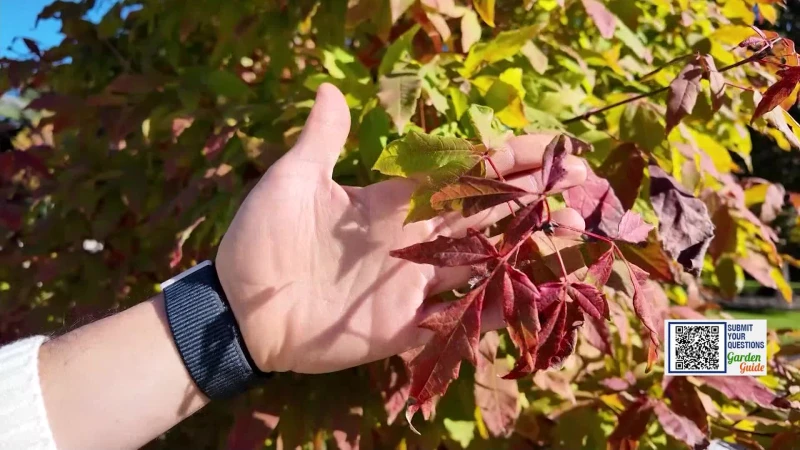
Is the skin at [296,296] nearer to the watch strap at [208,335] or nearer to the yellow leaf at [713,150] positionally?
the watch strap at [208,335]

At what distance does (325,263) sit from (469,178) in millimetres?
332

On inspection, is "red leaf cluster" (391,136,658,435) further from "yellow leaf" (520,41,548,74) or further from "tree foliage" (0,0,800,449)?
"yellow leaf" (520,41,548,74)

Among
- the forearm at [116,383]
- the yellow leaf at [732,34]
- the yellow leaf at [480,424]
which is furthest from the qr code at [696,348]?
the forearm at [116,383]

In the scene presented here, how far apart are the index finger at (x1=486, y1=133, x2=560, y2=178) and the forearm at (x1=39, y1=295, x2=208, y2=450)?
56 centimetres

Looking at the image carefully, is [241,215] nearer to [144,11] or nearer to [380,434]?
[380,434]

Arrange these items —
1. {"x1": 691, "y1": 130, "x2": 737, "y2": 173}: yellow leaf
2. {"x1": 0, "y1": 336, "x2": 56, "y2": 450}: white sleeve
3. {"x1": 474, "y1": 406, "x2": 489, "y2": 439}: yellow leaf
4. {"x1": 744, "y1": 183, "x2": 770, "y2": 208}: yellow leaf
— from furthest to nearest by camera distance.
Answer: {"x1": 744, "y1": 183, "x2": 770, "y2": 208}: yellow leaf
{"x1": 691, "y1": 130, "x2": 737, "y2": 173}: yellow leaf
{"x1": 474, "y1": 406, "x2": 489, "y2": 439}: yellow leaf
{"x1": 0, "y1": 336, "x2": 56, "y2": 450}: white sleeve

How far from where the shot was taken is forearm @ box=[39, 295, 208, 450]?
0.88 meters

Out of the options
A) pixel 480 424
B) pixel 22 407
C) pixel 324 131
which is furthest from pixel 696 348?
pixel 22 407

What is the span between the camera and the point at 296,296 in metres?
0.95

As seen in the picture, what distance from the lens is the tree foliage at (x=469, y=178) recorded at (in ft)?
2.50

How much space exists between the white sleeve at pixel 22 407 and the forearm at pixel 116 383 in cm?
2

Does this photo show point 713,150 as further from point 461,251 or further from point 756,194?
point 461,251

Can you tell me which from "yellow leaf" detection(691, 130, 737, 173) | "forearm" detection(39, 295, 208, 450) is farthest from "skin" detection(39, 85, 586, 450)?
"yellow leaf" detection(691, 130, 737, 173)

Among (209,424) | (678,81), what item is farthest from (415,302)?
(209,424)
